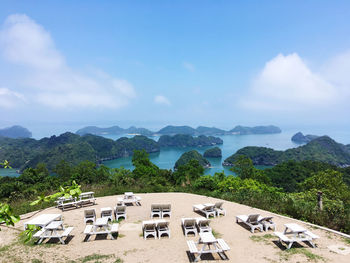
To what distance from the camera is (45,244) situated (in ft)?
20.2

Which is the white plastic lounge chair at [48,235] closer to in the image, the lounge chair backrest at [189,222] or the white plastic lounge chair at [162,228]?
the white plastic lounge chair at [162,228]

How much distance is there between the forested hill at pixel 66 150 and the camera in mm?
103000

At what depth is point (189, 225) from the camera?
690cm

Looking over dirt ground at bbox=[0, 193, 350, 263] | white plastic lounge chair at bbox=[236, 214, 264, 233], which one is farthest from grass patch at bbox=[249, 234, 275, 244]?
white plastic lounge chair at bbox=[236, 214, 264, 233]

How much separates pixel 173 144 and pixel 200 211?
180 meters

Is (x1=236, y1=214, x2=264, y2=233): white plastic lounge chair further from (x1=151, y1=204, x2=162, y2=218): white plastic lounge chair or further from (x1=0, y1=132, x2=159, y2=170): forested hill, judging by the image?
(x1=0, y1=132, x2=159, y2=170): forested hill

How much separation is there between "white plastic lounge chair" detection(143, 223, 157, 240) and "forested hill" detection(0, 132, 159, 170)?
95.0 meters

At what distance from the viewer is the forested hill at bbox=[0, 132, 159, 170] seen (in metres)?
103

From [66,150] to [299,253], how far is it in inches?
4684

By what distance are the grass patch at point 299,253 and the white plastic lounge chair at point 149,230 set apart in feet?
11.7

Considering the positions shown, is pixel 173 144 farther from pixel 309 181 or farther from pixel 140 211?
pixel 140 211

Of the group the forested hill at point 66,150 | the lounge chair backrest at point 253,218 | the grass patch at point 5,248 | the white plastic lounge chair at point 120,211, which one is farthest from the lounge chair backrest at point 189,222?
the forested hill at point 66,150

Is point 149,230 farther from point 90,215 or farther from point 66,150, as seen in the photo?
point 66,150

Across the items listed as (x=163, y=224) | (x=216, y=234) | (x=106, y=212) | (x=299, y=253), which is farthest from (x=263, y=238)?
(x=106, y=212)
